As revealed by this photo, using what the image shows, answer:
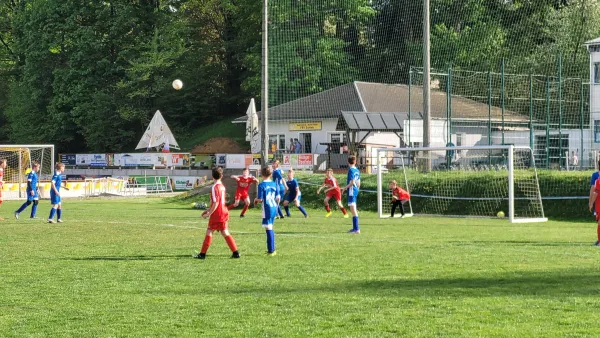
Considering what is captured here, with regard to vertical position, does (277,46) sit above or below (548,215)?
above

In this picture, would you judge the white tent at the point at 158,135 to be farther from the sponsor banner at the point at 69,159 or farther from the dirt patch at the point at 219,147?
the sponsor banner at the point at 69,159

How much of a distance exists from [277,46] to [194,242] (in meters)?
24.1

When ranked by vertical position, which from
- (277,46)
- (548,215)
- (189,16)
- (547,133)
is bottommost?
(548,215)

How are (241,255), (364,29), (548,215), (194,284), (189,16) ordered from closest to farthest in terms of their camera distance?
(194,284) < (241,255) < (548,215) < (364,29) < (189,16)

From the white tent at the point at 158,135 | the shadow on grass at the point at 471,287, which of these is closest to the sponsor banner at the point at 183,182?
the white tent at the point at 158,135

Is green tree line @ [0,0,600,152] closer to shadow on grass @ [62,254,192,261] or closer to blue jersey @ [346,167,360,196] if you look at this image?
blue jersey @ [346,167,360,196]

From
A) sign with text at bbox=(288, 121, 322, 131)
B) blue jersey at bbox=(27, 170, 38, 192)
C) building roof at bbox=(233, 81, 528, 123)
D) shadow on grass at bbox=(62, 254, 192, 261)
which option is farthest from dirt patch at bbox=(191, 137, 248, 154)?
shadow on grass at bbox=(62, 254, 192, 261)

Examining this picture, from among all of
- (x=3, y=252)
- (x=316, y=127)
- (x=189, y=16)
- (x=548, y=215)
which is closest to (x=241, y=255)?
(x=3, y=252)

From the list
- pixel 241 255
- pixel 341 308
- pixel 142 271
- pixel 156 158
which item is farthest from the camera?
pixel 156 158

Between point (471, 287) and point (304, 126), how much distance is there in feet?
146

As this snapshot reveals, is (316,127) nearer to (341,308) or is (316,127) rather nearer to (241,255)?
(241,255)

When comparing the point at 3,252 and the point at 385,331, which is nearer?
the point at 385,331

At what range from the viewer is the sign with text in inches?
2179

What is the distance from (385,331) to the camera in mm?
9016
